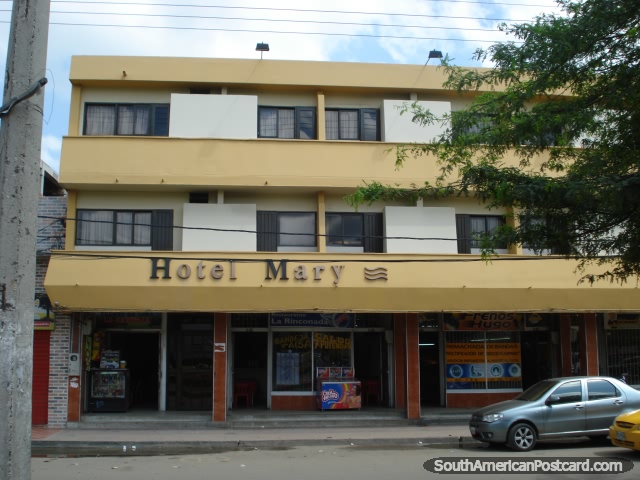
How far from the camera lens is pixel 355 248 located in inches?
729

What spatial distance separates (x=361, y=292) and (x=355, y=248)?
70.2 inches

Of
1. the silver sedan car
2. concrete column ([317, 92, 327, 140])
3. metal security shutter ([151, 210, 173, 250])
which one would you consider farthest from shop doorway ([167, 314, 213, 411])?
the silver sedan car

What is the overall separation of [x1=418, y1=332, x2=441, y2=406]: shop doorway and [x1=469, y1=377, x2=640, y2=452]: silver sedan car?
5.78 meters

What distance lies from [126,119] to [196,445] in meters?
9.60

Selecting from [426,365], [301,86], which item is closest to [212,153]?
[301,86]

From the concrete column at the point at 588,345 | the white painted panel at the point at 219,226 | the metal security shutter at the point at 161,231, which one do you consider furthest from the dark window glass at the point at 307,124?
the concrete column at the point at 588,345

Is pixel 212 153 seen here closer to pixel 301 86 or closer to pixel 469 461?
pixel 301 86

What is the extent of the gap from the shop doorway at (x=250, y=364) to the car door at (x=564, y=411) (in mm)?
8636

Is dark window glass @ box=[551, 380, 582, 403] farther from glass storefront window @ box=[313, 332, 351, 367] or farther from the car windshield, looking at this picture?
glass storefront window @ box=[313, 332, 351, 367]

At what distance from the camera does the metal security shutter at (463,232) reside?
18734 mm

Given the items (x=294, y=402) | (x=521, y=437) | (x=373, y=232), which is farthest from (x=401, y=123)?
(x=521, y=437)

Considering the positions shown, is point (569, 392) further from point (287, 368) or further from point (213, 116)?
point (213, 116)

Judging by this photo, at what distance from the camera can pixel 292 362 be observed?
19000 millimetres

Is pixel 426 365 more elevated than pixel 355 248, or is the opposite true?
pixel 355 248
